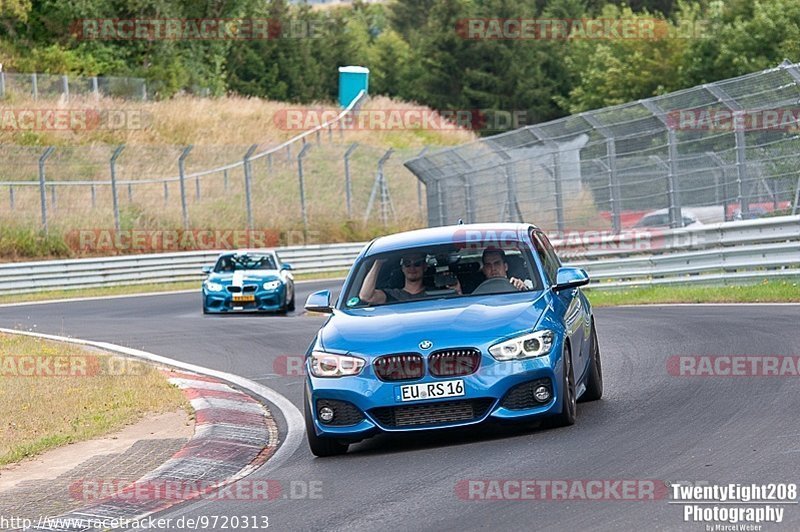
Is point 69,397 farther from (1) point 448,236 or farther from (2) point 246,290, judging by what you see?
(2) point 246,290

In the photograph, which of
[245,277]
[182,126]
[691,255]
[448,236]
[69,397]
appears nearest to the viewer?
[448,236]

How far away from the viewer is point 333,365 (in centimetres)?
895

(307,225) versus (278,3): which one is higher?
(278,3)

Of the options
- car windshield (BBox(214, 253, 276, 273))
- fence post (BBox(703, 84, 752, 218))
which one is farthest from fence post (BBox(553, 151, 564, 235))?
fence post (BBox(703, 84, 752, 218))

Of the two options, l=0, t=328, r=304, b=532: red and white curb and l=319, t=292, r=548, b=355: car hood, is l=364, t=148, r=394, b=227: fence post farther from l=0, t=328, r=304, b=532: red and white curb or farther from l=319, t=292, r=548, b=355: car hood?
l=319, t=292, r=548, b=355: car hood

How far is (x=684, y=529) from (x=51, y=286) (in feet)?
98.1

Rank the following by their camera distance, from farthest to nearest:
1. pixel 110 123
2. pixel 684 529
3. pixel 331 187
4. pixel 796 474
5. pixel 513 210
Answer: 1. pixel 110 123
2. pixel 331 187
3. pixel 513 210
4. pixel 796 474
5. pixel 684 529

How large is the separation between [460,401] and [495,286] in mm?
1437

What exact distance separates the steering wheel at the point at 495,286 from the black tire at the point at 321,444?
1526mm

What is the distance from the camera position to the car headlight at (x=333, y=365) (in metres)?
8.83

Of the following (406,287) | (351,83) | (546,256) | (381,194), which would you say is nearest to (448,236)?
(406,287)

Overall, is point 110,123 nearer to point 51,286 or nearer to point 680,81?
point 51,286

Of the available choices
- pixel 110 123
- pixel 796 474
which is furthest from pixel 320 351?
pixel 110 123

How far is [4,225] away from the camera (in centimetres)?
3806
